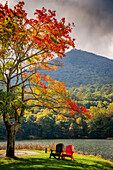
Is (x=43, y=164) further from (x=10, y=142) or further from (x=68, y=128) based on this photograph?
(x=68, y=128)

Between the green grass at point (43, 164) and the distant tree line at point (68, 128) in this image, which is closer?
the green grass at point (43, 164)

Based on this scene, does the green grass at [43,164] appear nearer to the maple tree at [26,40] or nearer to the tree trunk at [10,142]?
the tree trunk at [10,142]

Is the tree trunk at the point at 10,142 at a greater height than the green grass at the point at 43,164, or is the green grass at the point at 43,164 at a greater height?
the tree trunk at the point at 10,142

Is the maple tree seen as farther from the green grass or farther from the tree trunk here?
the green grass

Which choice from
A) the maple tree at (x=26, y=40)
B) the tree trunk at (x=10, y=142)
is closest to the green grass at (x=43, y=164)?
the tree trunk at (x=10, y=142)

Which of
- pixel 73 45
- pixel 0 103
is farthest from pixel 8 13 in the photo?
pixel 0 103

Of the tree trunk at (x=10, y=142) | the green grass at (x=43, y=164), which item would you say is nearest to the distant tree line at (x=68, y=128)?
the tree trunk at (x=10, y=142)

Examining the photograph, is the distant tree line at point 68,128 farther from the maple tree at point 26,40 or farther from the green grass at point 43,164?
the green grass at point 43,164

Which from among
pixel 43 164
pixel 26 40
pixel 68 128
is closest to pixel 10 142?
pixel 43 164

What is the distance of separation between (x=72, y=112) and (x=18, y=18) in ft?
21.8

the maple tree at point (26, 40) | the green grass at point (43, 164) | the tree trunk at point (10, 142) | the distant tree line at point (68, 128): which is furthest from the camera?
the distant tree line at point (68, 128)

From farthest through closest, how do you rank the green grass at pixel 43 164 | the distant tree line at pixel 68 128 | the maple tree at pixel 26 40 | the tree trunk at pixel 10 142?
the distant tree line at pixel 68 128 → the tree trunk at pixel 10 142 → the maple tree at pixel 26 40 → the green grass at pixel 43 164

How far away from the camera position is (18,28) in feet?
29.1

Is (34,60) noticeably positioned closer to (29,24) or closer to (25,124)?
(29,24)
